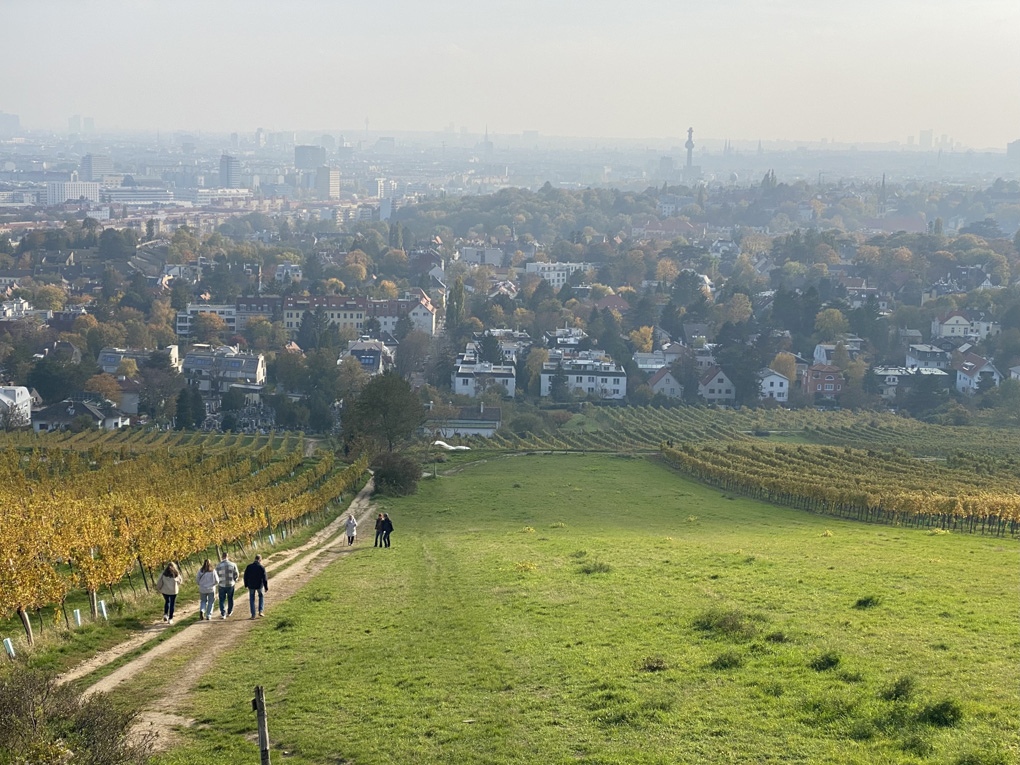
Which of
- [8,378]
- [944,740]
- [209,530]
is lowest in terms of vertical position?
[8,378]

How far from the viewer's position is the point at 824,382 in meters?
76.2

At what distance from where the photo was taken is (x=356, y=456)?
41688 millimetres

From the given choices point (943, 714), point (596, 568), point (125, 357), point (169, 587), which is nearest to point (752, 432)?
point (125, 357)

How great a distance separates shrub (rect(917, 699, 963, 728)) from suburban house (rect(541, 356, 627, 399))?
62.0 meters

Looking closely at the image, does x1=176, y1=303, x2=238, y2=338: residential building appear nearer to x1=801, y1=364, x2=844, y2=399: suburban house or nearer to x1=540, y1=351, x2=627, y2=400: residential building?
x1=540, y1=351, x2=627, y2=400: residential building

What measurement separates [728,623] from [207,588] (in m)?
6.66

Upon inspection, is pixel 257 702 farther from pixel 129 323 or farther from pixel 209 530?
pixel 129 323

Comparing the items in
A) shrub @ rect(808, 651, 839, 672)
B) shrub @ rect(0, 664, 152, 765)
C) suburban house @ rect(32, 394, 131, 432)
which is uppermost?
A: shrub @ rect(0, 664, 152, 765)

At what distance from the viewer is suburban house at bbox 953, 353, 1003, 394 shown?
76062 mm

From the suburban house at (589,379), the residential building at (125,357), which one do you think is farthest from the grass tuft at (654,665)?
the residential building at (125,357)

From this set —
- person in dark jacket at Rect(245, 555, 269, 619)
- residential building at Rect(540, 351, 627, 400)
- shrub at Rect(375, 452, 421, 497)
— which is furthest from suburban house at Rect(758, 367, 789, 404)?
person in dark jacket at Rect(245, 555, 269, 619)

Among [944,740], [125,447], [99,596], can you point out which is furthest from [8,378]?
[944,740]

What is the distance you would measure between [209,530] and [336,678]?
32.7ft

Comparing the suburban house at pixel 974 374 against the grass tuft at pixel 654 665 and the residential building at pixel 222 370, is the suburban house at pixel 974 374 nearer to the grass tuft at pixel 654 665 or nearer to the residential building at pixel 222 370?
the residential building at pixel 222 370
